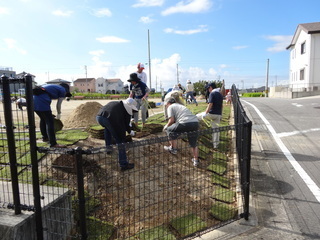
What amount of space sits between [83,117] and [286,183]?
7199 millimetres

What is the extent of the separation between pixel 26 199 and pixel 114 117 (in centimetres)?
196

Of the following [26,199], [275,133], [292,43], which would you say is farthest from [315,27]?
[26,199]

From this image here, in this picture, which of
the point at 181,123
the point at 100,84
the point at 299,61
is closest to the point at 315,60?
the point at 299,61

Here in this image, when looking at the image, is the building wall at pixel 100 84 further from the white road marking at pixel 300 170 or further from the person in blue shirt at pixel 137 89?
the white road marking at pixel 300 170

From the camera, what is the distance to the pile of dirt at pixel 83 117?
30.3 feet

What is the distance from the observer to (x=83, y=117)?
9.67 m

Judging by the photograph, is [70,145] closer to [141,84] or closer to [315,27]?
[141,84]

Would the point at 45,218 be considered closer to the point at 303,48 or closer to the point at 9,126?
the point at 9,126

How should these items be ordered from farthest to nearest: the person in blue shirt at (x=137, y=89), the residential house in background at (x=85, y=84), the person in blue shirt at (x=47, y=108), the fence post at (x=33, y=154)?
the residential house in background at (x=85, y=84) → the person in blue shirt at (x=137, y=89) → the person in blue shirt at (x=47, y=108) → the fence post at (x=33, y=154)

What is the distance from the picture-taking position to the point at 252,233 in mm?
3289

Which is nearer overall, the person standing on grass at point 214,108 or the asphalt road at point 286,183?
the asphalt road at point 286,183

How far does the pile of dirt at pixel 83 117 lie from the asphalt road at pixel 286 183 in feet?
18.8

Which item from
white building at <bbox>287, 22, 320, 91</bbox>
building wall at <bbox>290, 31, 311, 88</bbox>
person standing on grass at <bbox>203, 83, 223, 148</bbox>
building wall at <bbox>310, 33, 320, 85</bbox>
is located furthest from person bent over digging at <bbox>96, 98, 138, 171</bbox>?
building wall at <bbox>290, 31, 311, 88</bbox>

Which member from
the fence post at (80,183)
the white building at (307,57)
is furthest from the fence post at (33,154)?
the white building at (307,57)
